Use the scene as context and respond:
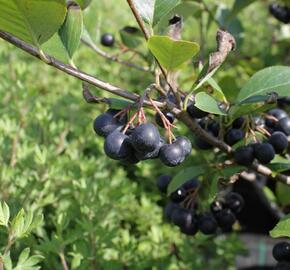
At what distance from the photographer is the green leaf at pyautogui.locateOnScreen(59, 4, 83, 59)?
1.32 metres

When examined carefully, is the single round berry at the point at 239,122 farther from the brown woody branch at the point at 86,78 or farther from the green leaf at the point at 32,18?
the green leaf at the point at 32,18

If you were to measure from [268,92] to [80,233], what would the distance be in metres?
0.65

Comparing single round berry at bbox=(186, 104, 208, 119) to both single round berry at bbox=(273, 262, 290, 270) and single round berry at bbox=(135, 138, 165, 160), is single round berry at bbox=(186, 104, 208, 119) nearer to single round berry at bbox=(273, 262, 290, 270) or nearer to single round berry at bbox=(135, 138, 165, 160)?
single round berry at bbox=(135, 138, 165, 160)

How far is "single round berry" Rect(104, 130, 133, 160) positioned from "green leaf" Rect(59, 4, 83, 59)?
0.88 ft

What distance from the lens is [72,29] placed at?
1338mm

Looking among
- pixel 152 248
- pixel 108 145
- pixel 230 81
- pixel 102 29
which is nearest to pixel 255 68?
pixel 230 81

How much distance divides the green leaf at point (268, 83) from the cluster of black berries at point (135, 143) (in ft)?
0.97

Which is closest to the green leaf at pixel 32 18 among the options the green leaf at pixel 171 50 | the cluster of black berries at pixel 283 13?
the green leaf at pixel 171 50

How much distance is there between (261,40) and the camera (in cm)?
414

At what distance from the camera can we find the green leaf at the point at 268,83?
1.40 metres

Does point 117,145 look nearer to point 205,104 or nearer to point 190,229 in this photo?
point 205,104

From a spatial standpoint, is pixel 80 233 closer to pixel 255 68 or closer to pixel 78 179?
pixel 78 179

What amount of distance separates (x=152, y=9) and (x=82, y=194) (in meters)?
0.73

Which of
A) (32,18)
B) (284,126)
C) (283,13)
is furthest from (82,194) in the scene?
(283,13)
